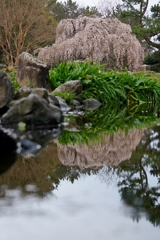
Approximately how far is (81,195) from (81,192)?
0.05m

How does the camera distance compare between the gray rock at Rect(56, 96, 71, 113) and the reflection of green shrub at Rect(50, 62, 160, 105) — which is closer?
the gray rock at Rect(56, 96, 71, 113)

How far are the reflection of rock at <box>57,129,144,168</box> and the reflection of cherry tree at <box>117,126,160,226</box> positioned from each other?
9 cm

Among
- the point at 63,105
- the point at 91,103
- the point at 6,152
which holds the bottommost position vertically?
the point at 91,103

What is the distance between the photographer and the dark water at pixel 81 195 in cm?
142

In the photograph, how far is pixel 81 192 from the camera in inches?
76.2

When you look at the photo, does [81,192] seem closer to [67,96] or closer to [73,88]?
[67,96]

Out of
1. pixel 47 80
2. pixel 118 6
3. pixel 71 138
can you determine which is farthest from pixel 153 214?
pixel 118 6

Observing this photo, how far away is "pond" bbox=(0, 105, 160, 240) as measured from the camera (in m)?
1.43

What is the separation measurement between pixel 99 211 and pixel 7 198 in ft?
1.43

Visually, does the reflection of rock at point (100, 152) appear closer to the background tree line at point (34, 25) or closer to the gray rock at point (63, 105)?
the gray rock at point (63, 105)

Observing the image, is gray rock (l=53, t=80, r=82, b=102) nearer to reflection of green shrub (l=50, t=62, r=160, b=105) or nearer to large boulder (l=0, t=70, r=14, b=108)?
reflection of green shrub (l=50, t=62, r=160, b=105)

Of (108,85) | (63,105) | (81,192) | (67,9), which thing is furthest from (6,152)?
(67,9)

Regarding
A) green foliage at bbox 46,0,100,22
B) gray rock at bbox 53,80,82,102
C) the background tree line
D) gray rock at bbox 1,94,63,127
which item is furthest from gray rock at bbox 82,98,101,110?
green foliage at bbox 46,0,100,22

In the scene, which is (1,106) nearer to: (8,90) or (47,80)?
(8,90)
